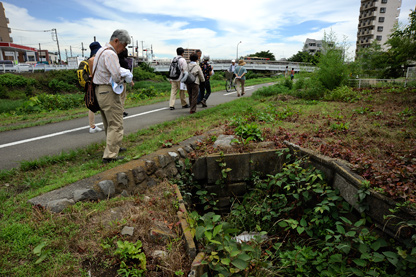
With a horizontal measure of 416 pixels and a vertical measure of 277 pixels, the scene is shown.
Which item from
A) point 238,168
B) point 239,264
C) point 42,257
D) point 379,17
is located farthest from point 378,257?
point 379,17

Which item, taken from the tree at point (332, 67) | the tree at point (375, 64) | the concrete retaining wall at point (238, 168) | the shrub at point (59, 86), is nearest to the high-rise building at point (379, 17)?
the tree at point (375, 64)

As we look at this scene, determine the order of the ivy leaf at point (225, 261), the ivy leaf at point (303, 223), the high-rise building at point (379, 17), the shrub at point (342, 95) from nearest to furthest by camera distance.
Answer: the ivy leaf at point (225, 261) → the ivy leaf at point (303, 223) → the shrub at point (342, 95) → the high-rise building at point (379, 17)

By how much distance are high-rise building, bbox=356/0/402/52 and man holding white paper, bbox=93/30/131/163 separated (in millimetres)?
67586

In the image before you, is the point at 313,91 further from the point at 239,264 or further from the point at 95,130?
the point at 239,264

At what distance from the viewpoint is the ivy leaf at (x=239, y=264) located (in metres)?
2.49

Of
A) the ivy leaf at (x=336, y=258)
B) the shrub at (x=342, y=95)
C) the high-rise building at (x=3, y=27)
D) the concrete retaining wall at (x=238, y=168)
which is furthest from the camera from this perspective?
the high-rise building at (x=3, y=27)

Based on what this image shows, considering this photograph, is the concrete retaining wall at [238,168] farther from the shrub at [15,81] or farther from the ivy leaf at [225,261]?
the shrub at [15,81]

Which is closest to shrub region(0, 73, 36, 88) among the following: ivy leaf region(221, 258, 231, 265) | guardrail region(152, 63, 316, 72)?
guardrail region(152, 63, 316, 72)

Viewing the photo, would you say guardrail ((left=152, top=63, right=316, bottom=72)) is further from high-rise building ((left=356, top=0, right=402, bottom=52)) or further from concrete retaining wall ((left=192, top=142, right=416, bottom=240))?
concrete retaining wall ((left=192, top=142, right=416, bottom=240))

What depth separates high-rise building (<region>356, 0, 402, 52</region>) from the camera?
60031mm

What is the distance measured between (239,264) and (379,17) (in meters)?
76.5

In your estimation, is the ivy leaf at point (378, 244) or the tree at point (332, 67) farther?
the tree at point (332, 67)

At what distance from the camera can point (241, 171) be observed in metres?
5.11

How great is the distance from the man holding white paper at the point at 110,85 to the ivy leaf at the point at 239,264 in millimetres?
2843
